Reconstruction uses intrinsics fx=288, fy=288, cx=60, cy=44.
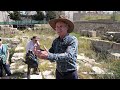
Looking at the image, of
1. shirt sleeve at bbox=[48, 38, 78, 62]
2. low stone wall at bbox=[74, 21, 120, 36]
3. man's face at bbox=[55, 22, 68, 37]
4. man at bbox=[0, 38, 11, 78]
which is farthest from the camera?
low stone wall at bbox=[74, 21, 120, 36]

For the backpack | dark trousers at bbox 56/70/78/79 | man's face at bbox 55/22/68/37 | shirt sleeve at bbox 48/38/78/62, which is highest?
man's face at bbox 55/22/68/37

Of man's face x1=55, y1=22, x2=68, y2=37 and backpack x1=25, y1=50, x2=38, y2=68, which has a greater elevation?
man's face x1=55, y1=22, x2=68, y2=37

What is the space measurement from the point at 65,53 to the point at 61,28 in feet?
1.03

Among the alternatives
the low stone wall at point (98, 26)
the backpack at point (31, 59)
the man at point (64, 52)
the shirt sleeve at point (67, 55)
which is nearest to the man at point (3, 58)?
the backpack at point (31, 59)

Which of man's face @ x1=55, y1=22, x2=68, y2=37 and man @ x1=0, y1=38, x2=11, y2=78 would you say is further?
man @ x1=0, y1=38, x2=11, y2=78

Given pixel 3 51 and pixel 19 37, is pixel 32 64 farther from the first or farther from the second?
pixel 19 37

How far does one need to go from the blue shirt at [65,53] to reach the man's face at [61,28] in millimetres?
54

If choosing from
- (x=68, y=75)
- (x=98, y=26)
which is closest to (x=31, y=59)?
(x=68, y=75)

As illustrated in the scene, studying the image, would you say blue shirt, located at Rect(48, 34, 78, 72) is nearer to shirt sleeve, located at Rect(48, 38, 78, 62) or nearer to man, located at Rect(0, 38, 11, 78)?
shirt sleeve, located at Rect(48, 38, 78, 62)

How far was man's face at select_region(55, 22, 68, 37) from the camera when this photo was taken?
303 centimetres

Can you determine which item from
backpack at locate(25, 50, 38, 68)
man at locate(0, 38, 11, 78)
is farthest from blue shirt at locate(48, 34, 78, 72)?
man at locate(0, 38, 11, 78)

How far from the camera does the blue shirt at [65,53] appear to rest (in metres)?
2.87

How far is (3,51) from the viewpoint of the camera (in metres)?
4.48

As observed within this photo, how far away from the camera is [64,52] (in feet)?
9.64
